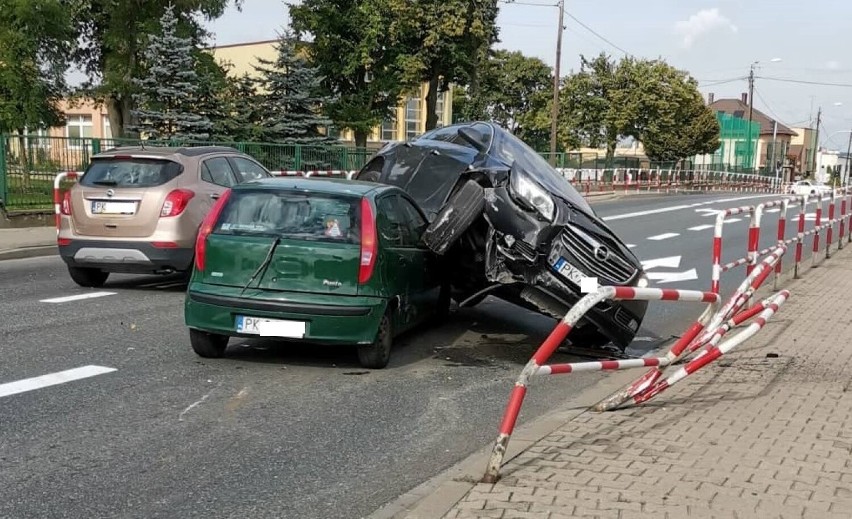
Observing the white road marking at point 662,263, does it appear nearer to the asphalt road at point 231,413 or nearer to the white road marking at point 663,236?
the white road marking at point 663,236

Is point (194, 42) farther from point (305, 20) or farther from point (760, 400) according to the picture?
point (760, 400)

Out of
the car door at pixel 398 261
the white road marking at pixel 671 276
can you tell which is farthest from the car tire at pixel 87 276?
the white road marking at pixel 671 276

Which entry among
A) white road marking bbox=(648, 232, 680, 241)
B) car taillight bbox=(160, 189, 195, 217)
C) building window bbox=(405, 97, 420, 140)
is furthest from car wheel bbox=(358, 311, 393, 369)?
building window bbox=(405, 97, 420, 140)

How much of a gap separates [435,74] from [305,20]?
6.61 m

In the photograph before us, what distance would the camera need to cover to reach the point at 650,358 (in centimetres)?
585

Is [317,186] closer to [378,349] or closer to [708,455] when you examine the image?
[378,349]

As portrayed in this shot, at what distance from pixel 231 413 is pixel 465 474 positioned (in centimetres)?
201

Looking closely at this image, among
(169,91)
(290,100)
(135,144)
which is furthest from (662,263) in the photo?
(290,100)

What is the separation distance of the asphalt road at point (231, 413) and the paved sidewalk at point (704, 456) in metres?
0.66

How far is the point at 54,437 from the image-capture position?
510 centimetres

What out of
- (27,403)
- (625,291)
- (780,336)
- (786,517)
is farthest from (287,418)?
(780,336)

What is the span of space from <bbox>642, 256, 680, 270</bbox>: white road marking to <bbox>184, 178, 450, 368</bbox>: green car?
8108mm

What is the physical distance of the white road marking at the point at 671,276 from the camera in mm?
12812

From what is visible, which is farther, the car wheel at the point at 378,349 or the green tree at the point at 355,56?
the green tree at the point at 355,56
